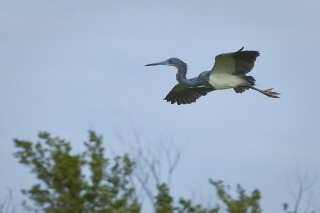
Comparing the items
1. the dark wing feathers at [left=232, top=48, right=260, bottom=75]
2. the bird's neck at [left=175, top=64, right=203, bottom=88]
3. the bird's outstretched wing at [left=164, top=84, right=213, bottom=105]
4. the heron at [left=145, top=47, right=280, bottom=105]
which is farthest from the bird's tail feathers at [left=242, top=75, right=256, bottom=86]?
the bird's outstretched wing at [left=164, top=84, right=213, bottom=105]

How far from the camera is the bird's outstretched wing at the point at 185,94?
58.0 feet

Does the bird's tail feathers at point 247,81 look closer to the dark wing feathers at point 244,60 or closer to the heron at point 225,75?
the heron at point 225,75

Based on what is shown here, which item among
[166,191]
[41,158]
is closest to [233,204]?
[166,191]

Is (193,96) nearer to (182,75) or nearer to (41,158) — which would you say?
(182,75)

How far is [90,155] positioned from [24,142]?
1.22 m

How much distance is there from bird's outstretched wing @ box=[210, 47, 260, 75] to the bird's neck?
41cm

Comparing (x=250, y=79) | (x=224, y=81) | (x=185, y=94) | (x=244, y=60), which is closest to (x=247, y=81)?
(x=250, y=79)

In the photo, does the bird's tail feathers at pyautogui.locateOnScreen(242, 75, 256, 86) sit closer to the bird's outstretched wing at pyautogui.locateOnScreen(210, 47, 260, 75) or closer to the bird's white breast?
the bird's white breast

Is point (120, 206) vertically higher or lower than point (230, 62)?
lower

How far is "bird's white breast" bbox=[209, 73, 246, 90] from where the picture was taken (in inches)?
637

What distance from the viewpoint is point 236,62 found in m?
15.8

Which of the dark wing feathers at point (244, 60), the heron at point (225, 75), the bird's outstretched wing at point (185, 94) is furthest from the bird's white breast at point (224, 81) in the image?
the bird's outstretched wing at point (185, 94)

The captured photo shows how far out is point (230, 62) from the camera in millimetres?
15750

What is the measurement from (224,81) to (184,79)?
2.79 feet
